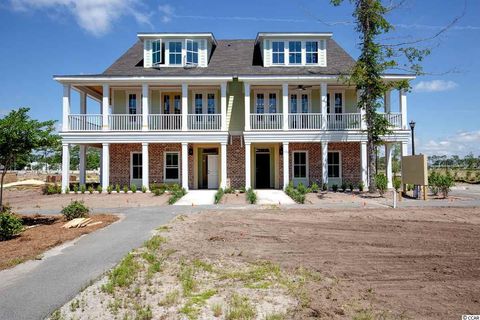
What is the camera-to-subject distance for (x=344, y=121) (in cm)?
2166

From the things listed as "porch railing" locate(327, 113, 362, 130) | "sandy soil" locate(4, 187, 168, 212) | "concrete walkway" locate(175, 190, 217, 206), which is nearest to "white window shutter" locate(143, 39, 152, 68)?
"sandy soil" locate(4, 187, 168, 212)

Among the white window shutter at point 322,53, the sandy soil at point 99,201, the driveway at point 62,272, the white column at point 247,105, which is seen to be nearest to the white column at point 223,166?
the white column at point 247,105

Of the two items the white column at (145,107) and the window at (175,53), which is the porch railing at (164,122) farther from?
the window at (175,53)

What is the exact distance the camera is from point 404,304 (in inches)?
189

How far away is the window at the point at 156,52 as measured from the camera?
23.2 meters

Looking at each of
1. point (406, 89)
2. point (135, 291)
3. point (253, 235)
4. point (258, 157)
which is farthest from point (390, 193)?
point (135, 291)

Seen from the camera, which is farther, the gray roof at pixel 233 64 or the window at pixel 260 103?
the window at pixel 260 103

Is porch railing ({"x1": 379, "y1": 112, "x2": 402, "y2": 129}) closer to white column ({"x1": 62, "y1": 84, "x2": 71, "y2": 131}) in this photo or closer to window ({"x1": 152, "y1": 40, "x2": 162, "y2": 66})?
window ({"x1": 152, "y1": 40, "x2": 162, "y2": 66})

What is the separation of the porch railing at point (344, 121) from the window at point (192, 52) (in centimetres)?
928

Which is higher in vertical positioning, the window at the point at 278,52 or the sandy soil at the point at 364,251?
Answer: the window at the point at 278,52

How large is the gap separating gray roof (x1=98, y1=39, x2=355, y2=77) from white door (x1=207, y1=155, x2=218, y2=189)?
535 centimetres

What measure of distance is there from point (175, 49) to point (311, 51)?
879 centimetres

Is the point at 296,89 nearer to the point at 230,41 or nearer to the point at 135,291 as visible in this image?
the point at 230,41

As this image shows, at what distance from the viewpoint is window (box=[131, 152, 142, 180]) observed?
23.1 meters
